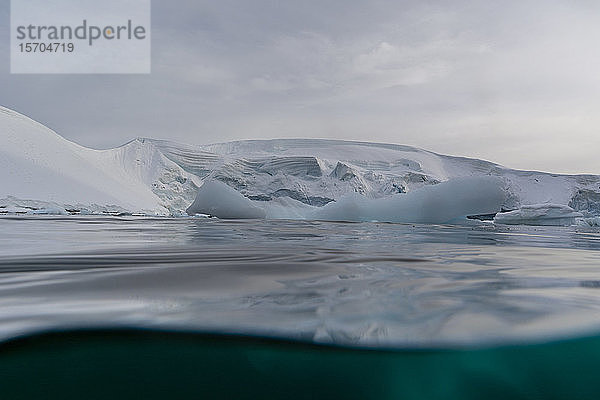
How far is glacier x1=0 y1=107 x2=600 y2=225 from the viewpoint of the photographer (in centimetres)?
745

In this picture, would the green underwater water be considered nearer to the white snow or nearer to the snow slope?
the white snow

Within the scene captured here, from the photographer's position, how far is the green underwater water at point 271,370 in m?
0.44

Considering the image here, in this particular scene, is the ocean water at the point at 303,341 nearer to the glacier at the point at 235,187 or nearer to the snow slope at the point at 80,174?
the glacier at the point at 235,187

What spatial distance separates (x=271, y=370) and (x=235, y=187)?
19.0m

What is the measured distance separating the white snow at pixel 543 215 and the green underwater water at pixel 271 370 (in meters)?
9.07

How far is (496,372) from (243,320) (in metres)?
0.31

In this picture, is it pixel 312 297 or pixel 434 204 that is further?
pixel 434 204

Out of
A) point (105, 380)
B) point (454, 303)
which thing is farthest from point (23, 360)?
point (454, 303)

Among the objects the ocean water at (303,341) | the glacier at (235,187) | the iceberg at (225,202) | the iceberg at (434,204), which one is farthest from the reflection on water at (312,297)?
the iceberg at (225,202)

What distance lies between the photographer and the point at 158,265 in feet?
3.92

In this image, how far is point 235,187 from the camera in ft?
63.0

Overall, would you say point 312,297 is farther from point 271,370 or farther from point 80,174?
point 80,174

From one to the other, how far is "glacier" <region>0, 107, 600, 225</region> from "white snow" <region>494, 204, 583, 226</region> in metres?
0.03

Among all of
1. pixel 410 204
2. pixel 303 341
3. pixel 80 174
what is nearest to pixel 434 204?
pixel 410 204
